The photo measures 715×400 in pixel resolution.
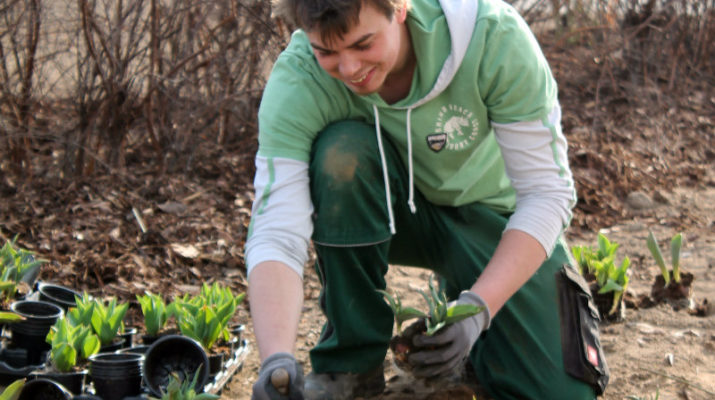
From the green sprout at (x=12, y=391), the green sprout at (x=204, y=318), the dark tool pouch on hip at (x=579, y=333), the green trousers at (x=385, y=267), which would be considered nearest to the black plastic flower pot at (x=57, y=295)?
the green sprout at (x=204, y=318)

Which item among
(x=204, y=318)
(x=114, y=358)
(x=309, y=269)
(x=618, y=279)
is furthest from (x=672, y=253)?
(x=114, y=358)

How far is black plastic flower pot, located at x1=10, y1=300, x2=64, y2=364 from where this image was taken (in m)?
2.50

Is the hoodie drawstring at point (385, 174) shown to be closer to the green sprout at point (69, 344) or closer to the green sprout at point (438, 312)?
the green sprout at point (438, 312)

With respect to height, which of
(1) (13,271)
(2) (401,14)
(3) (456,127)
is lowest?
(1) (13,271)

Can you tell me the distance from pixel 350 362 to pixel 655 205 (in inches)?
105

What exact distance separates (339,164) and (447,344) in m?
0.58

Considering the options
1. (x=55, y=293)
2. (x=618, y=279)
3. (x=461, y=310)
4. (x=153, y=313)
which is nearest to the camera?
(x=461, y=310)

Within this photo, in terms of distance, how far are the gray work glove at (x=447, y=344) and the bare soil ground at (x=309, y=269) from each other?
0.44 meters

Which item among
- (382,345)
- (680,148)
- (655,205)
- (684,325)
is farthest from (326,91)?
(680,148)

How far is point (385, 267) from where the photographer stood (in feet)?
8.20

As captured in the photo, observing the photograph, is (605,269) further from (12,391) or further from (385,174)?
(12,391)

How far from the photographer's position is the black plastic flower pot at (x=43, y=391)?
2.17 metres

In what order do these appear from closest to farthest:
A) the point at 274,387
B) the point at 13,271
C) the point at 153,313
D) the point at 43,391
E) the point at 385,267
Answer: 1. the point at 274,387
2. the point at 43,391
3. the point at 385,267
4. the point at 153,313
5. the point at 13,271

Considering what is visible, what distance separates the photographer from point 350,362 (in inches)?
97.7
